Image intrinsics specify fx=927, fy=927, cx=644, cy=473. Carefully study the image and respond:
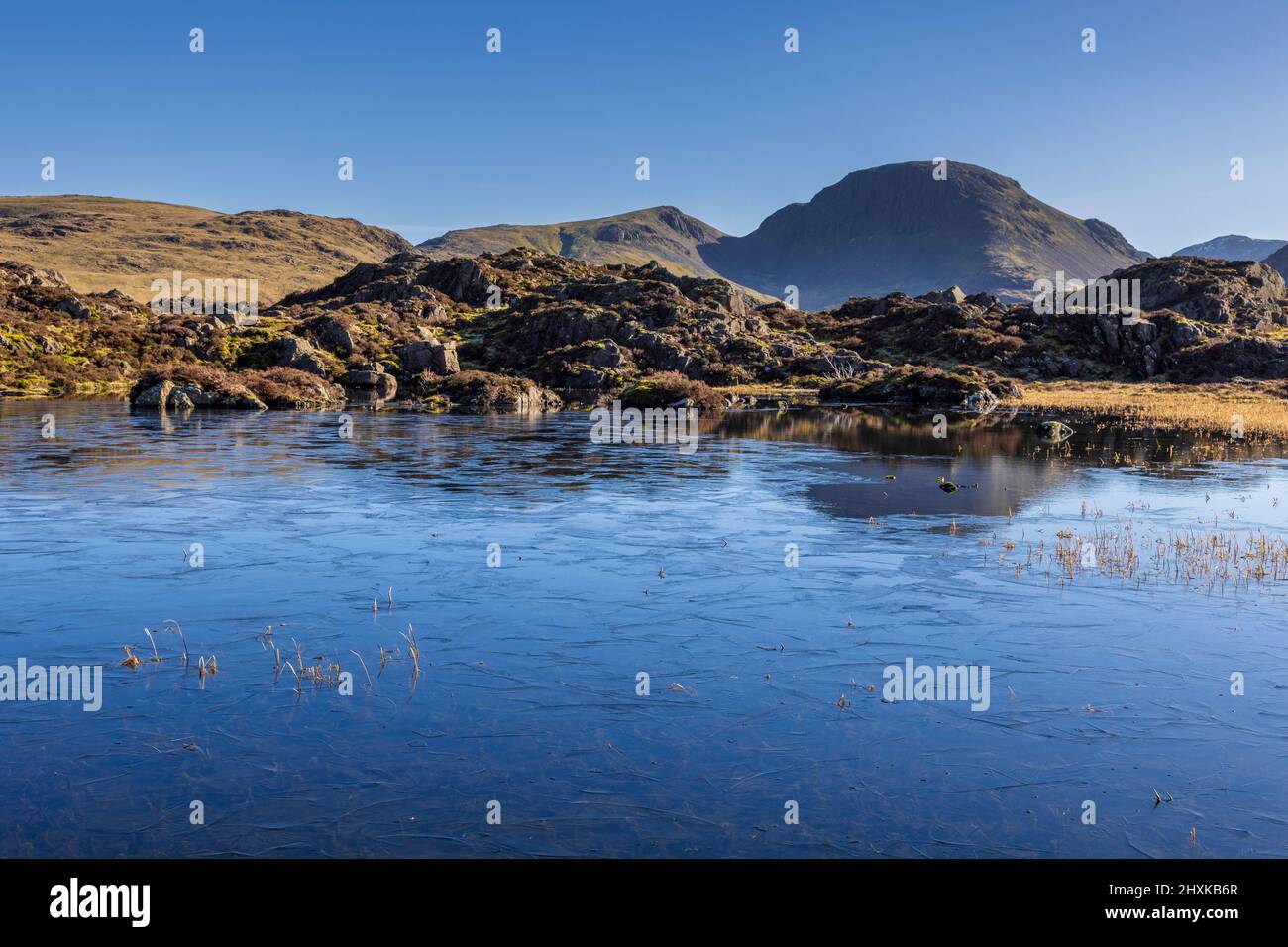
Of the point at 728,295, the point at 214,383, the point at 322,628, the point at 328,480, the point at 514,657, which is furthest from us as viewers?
the point at 728,295

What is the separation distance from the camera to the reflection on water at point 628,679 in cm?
780

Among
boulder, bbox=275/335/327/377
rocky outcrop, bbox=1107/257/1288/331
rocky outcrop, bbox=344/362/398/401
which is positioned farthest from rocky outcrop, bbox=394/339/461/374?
rocky outcrop, bbox=1107/257/1288/331

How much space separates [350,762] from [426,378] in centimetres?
8272

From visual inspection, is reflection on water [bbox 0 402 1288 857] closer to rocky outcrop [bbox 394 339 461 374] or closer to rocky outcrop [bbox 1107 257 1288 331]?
rocky outcrop [bbox 394 339 461 374]

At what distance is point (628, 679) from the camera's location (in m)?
11.5

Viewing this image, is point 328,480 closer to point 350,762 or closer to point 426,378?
point 350,762

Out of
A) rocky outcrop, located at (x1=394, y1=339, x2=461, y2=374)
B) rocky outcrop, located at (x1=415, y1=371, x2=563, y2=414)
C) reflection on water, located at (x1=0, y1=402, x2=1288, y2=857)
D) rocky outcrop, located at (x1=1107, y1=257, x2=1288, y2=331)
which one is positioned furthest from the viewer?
rocky outcrop, located at (x1=1107, y1=257, x2=1288, y2=331)

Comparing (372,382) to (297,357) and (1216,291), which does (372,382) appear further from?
(1216,291)

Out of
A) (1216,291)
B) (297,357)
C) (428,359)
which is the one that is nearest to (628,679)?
(297,357)

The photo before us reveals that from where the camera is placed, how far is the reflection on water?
7.80 meters

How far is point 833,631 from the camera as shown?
13633mm

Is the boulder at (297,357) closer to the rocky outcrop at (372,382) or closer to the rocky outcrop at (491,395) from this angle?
the rocky outcrop at (372,382)
